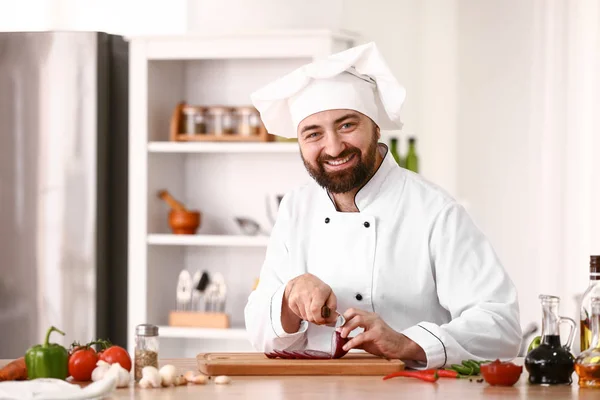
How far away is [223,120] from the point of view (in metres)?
5.11

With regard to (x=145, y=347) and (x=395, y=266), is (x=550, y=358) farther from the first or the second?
(x=145, y=347)

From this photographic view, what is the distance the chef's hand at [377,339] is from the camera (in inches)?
96.2

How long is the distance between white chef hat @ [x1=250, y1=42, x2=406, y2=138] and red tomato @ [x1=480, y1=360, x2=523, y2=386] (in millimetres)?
883

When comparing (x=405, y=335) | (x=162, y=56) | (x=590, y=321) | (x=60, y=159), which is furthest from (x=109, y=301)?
(x=590, y=321)

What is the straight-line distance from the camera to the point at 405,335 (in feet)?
8.14

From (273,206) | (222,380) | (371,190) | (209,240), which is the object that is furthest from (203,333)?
(222,380)

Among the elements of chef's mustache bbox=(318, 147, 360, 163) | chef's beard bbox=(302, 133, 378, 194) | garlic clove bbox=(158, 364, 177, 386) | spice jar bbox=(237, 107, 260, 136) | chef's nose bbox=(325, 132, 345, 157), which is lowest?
garlic clove bbox=(158, 364, 177, 386)

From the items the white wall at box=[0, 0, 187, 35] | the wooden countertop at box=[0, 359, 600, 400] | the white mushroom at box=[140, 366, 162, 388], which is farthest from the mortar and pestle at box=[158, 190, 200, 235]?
the white mushroom at box=[140, 366, 162, 388]

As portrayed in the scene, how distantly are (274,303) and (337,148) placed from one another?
45 centimetres

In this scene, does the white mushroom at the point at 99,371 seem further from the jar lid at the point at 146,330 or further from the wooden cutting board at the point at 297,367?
the wooden cutting board at the point at 297,367

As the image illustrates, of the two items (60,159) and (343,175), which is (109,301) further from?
(343,175)

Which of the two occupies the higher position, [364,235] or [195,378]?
[364,235]

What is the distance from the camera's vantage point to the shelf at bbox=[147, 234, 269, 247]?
4984 millimetres

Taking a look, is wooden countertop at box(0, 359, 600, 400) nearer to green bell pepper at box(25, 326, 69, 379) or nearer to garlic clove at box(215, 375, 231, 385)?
garlic clove at box(215, 375, 231, 385)
